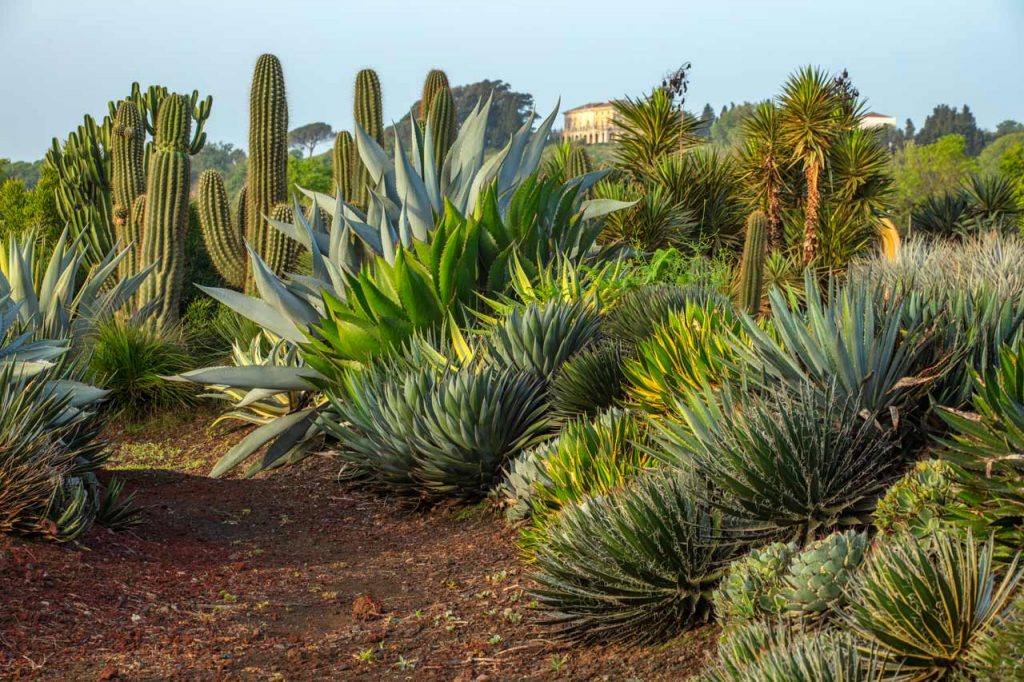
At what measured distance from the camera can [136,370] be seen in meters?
14.8

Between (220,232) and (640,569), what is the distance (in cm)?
1548

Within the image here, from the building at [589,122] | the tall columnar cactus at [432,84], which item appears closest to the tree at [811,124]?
the tall columnar cactus at [432,84]

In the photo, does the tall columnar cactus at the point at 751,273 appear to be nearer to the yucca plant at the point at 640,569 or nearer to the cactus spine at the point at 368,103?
the cactus spine at the point at 368,103

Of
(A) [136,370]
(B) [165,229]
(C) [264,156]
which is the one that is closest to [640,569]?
(A) [136,370]

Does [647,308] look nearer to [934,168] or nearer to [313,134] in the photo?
[934,168]

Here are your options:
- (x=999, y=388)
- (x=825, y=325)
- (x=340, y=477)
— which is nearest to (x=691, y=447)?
(x=825, y=325)

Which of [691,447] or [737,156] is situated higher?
[737,156]

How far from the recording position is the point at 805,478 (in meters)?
5.29

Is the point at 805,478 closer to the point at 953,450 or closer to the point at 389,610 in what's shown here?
the point at 953,450

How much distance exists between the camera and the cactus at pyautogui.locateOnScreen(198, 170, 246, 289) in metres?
19.0

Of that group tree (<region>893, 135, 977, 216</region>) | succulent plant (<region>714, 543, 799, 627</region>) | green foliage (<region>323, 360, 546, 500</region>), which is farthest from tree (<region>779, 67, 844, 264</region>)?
tree (<region>893, 135, 977, 216</region>)

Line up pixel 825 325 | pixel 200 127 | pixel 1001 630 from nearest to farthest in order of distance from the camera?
pixel 1001 630 < pixel 825 325 < pixel 200 127

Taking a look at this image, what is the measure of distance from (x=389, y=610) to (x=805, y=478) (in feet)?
7.86

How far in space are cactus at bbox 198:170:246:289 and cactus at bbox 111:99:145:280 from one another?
1421 mm
